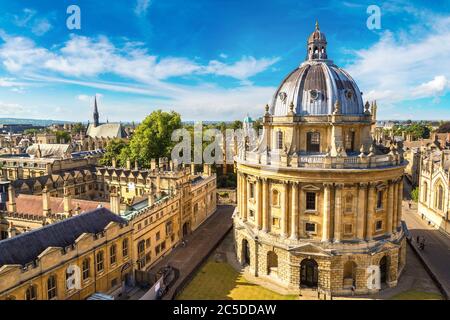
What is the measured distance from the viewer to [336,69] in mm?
39125

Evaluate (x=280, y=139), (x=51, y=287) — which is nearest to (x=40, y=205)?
(x=51, y=287)

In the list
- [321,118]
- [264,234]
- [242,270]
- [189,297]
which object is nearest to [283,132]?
[321,118]

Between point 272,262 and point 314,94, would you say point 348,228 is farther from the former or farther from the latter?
point 314,94

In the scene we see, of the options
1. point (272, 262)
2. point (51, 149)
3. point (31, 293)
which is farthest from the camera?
point (51, 149)

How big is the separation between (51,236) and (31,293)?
15.2 ft

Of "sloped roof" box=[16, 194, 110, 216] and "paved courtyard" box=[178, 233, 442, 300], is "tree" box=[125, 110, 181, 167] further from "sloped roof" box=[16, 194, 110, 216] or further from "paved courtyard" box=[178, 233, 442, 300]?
"paved courtyard" box=[178, 233, 442, 300]

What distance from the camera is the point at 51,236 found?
26875mm

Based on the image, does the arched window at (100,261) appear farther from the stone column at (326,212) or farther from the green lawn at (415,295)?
the green lawn at (415,295)

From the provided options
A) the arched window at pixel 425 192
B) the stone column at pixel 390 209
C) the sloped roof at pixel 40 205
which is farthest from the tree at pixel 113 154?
the arched window at pixel 425 192

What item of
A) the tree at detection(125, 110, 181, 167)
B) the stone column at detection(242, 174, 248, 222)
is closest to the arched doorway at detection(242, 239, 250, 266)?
the stone column at detection(242, 174, 248, 222)

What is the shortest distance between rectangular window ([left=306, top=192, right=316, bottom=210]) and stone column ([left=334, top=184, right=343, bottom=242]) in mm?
2053

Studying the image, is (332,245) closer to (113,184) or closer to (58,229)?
(58,229)

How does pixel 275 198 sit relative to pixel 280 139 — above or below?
below
